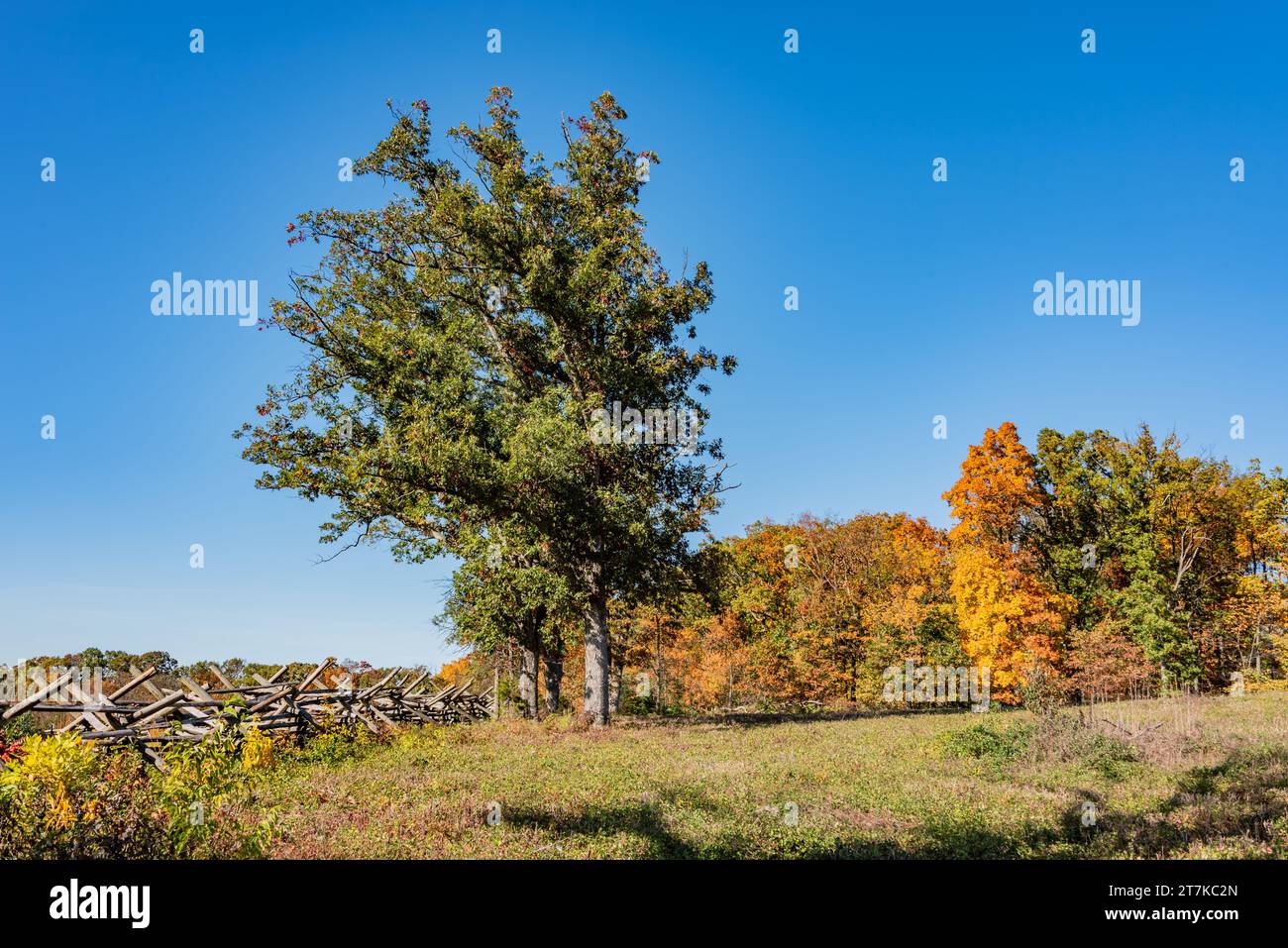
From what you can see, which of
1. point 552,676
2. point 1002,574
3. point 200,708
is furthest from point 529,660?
point 1002,574

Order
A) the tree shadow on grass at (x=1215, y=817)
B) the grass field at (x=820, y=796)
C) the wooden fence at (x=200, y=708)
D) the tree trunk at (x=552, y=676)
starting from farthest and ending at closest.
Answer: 1. the tree trunk at (x=552, y=676)
2. the wooden fence at (x=200, y=708)
3. the grass field at (x=820, y=796)
4. the tree shadow on grass at (x=1215, y=817)

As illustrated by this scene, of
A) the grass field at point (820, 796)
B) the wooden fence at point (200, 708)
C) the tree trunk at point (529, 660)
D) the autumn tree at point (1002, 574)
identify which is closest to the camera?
the grass field at point (820, 796)

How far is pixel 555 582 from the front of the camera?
23188 mm

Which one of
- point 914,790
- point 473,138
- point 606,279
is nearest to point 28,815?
point 914,790

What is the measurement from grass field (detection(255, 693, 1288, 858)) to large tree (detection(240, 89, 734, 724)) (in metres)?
6.98

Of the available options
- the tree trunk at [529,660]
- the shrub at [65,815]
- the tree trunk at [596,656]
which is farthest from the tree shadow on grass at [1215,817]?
the tree trunk at [529,660]

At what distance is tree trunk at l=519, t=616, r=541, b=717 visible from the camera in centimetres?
3047

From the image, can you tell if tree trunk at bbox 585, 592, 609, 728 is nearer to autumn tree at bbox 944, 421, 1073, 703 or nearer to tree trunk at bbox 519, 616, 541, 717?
tree trunk at bbox 519, 616, 541, 717

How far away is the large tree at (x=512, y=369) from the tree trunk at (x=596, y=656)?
72mm

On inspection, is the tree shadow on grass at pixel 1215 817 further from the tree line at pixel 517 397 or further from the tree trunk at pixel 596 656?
the tree trunk at pixel 596 656

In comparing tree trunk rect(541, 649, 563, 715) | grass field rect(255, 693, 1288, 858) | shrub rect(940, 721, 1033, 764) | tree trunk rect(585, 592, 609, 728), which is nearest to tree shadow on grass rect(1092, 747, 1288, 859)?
grass field rect(255, 693, 1288, 858)

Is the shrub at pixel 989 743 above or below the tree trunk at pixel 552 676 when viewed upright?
above

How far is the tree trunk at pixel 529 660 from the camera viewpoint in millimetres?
30469

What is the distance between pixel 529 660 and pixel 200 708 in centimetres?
1801
